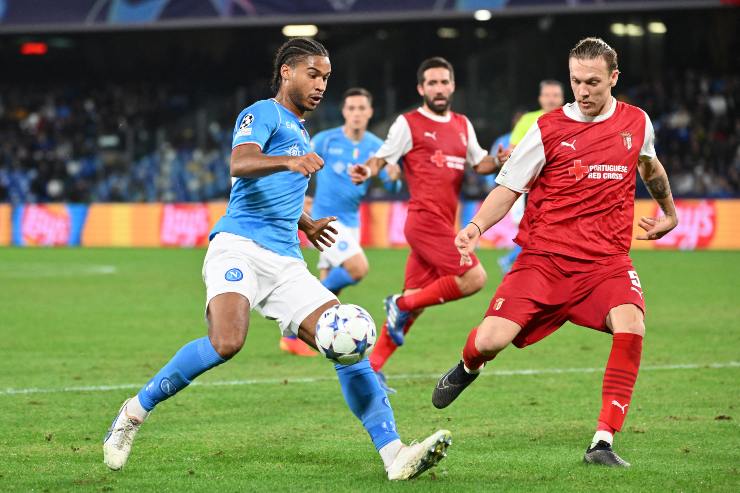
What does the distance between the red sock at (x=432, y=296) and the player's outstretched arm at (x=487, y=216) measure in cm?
301

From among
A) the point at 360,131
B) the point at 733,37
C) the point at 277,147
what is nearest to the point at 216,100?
the point at 733,37

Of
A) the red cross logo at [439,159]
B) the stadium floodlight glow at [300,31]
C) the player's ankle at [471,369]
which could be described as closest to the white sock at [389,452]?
the player's ankle at [471,369]

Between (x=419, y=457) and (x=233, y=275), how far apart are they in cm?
130

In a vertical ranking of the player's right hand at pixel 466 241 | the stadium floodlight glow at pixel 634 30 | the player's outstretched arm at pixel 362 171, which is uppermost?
the stadium floodlight glow at pixel 634 30

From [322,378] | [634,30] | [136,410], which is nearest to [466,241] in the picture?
[136,410]

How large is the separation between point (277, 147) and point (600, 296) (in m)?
1.83

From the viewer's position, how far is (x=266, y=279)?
6258mm

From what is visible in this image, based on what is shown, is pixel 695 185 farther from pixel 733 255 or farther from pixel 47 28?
pixel 47 28

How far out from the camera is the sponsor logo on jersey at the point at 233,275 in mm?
6105

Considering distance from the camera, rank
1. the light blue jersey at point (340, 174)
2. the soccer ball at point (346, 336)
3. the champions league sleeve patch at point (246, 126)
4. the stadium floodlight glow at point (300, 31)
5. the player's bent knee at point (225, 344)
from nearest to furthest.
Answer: the soccer ball at point (346, 336) < the player's bent knee at point (225, 344) < the champions league sleeve patch at point (246, 126) < the light blue jersey at point (340, 174) < the stadium floodlight glow at point (300, 31)

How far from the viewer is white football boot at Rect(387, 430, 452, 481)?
567 centimetres

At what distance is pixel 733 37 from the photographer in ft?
105

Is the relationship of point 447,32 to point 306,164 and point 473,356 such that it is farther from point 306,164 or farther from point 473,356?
point 306,164

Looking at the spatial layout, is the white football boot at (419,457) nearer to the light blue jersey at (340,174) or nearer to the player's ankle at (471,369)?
the player's ankle at (471,369)
